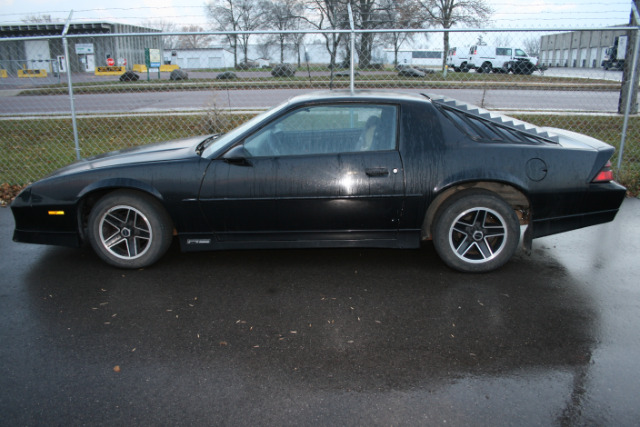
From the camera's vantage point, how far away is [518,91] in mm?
9867

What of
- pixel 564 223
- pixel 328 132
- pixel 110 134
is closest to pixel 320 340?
pixel 328 132

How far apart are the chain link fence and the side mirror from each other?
313 cm

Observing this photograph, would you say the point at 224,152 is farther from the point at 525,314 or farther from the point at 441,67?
the point at 441,67

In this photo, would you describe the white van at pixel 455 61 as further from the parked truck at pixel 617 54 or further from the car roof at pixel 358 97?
the car roof at pixel 358 97

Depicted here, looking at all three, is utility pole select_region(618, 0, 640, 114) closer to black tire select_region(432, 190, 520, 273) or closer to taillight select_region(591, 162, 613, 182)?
taillight select_region(591, 162, 613, 182)

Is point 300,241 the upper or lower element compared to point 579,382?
upper

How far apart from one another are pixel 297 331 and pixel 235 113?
7823 millimetres

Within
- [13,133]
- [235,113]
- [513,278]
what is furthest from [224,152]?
[13,133]

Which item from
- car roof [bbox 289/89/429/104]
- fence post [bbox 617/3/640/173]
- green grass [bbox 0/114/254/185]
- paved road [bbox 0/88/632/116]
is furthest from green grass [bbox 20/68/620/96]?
car roof [bbox 289/89/429/104]

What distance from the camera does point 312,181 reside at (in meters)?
4.03

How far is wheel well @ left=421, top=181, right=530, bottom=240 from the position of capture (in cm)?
413

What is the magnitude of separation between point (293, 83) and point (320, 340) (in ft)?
20.4

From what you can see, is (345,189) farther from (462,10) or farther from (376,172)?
(462,10)

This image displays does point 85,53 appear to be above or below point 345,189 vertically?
above
